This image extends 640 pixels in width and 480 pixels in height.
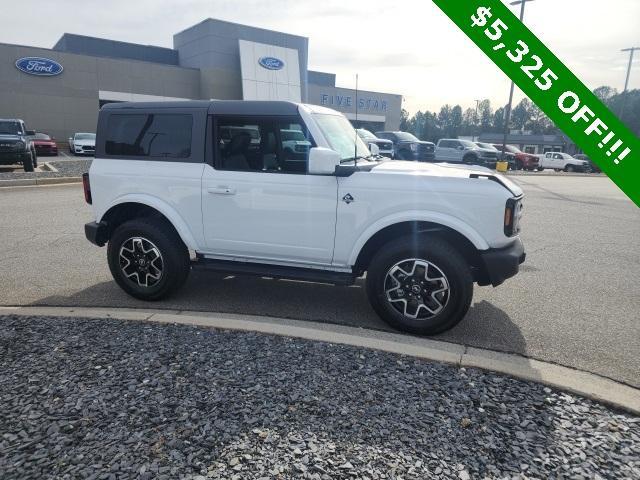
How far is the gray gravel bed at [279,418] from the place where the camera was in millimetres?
2240

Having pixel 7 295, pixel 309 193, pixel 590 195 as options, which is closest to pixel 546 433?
pixel 309 193

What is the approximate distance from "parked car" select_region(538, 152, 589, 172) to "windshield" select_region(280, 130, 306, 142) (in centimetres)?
3631

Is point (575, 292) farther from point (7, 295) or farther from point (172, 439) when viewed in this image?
point (7, 295)

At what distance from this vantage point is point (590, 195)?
16109 mm

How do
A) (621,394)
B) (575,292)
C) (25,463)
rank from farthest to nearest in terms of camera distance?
(575,292) → (621,394) → (25,463)

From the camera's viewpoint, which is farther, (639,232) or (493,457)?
(639,232)

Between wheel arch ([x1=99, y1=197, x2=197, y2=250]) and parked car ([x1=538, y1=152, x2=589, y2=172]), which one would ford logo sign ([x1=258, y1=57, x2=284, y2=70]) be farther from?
wheel arch ([x1=99, y1=197, x2=197, y2=250])

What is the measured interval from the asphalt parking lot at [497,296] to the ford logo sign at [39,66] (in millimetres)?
32025

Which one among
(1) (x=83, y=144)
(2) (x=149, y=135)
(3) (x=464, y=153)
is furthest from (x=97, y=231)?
(1) (x=83, y=144)

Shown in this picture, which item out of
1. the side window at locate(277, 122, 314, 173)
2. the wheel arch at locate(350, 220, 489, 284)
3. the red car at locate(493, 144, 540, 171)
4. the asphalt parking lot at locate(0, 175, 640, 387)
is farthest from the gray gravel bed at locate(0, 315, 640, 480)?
the red car at locate(493, 144, 540, 171)

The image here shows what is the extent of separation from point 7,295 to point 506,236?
512cm

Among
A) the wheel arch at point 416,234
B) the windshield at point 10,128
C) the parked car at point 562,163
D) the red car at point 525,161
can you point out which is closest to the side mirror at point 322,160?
the wheel arch at point 416,234

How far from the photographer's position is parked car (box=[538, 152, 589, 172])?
35656 mm

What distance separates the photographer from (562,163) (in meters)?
35.8
